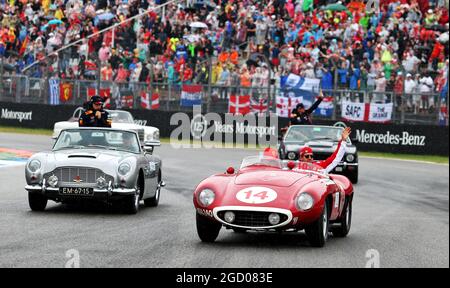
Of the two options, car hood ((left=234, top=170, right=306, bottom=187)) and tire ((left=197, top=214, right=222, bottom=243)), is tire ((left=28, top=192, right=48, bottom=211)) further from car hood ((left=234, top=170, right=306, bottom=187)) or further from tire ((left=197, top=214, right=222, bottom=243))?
car hood ((left=234, top=170, right=306, bottom=187))

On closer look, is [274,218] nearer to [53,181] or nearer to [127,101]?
[53,181]

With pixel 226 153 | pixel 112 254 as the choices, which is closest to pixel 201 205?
pixel 112 254

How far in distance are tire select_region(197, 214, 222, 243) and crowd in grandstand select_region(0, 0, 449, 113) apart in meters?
18.0

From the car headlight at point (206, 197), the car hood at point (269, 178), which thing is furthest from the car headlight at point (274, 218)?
the car headlight at point (206, 197)

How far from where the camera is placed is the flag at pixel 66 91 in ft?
111

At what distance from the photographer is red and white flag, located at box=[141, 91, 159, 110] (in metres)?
32.9

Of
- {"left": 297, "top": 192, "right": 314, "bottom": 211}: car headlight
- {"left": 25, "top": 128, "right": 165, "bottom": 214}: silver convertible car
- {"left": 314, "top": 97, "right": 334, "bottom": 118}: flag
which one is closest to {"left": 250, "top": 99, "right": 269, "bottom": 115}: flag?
{"left": 314, "top": 97, "right": 334, "bottom": 118}: flag

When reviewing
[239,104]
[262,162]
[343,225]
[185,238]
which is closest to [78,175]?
[185,238]

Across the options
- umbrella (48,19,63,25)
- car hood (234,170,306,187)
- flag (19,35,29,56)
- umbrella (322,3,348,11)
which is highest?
umbrella (322,3,348,11)

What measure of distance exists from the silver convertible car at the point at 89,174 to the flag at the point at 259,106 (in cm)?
1712

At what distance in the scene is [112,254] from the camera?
9.68 m

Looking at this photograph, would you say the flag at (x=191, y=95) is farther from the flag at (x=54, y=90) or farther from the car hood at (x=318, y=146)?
the car hood at (x=318, y=146)

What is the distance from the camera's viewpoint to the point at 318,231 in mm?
10672
